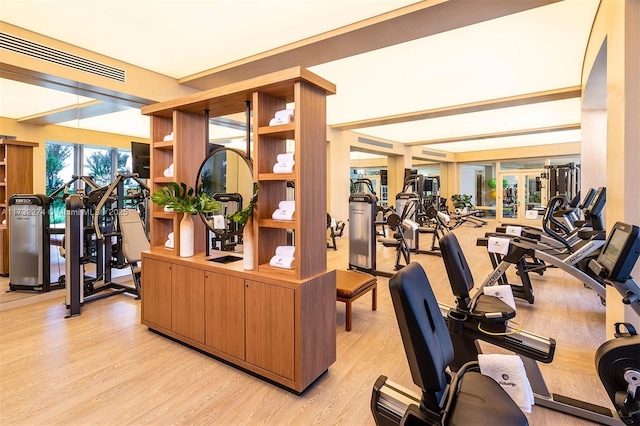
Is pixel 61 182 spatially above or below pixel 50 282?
above

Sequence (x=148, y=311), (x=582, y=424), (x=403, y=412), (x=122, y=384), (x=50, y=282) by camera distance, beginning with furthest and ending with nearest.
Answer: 1. (x=50, y=282)
2. (x=148, y=311)
3. (x=122, y=384)
4. (x=582, y=424)
5. (x=403, y=412)

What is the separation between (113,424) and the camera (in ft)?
6.70

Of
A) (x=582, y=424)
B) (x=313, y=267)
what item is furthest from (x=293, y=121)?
(x=582, y=424)

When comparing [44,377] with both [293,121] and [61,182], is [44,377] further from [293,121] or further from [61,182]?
[61,182]

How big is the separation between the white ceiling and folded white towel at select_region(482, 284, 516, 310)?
2.65 meters

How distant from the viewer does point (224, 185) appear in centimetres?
330

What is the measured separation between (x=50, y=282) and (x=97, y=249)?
2.26 feet

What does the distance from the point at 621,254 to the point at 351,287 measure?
212 cm

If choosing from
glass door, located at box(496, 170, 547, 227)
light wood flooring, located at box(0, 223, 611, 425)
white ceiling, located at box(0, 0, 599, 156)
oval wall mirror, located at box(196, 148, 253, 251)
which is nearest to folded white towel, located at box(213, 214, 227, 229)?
oval wall mirror, located at box(196, 148, 253, 251)

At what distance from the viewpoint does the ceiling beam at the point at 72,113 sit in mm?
4402

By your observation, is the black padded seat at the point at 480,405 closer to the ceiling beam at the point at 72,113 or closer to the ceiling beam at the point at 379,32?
the ceiling beam at the point at 379,32

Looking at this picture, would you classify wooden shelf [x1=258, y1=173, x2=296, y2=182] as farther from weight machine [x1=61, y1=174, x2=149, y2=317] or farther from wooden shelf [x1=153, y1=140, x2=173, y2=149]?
weight machine [x1=61, y1=174, x2=149, y2=317]

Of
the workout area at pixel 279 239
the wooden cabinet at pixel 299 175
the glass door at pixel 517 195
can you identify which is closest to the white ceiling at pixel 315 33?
Result: the workout area at pixel 279 239

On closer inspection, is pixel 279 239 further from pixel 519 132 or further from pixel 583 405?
pixel 519 132
